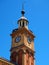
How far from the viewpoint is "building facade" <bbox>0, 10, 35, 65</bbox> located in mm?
78762

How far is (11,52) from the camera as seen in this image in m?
81.8

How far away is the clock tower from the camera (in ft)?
259

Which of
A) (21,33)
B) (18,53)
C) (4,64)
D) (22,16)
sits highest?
(22,16)

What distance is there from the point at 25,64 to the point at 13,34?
414 inches

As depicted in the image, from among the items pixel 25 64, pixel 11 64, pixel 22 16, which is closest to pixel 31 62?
pixel 25 64

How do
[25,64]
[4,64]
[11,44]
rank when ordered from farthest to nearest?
[11,44] → [25,64] → [4,64]

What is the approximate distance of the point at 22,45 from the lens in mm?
79750

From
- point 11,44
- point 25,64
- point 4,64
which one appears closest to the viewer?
point 4,64

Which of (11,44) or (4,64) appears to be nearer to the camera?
(4,64)

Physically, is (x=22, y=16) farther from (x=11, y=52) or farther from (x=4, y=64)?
(x=4, y=64)

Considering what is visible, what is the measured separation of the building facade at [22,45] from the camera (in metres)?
78.8

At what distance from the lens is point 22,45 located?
7975 cm

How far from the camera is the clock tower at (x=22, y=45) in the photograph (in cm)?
7886

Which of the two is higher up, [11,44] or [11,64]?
[11,44]
